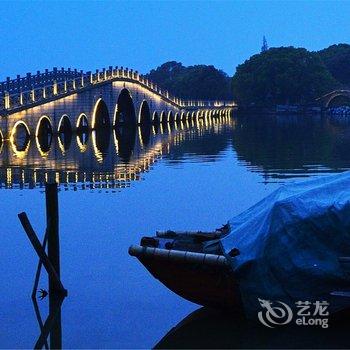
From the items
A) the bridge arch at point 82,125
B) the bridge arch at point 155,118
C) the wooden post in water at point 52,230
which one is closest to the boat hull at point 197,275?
the wooden post in water at point 52,230

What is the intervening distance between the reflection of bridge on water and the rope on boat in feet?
49.9

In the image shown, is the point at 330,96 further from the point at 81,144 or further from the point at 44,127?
the point at 81,144

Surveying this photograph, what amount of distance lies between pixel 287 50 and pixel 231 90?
44.7ft

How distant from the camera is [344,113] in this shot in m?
133

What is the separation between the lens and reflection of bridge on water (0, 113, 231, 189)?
1126 inches

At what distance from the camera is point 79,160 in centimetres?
3731

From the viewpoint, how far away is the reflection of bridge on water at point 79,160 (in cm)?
2861

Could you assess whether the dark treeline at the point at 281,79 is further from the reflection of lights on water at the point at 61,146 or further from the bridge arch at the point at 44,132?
the reflection of lights on water at the point at 61,146

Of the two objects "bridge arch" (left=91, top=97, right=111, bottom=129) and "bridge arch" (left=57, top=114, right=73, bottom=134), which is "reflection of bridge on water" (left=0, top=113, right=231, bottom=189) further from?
"bridge arch" (left=91, top=97, right=111, bottom=129)

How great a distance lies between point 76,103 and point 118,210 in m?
38.0

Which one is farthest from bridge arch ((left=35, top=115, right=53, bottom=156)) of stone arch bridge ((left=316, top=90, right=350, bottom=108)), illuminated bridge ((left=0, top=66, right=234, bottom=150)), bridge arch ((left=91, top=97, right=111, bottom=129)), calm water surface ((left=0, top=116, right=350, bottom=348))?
stone arch bridge ((left=316, top=90, right=350, bottom=108))
